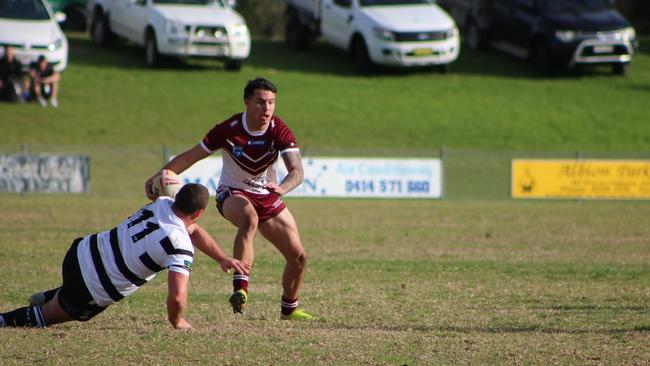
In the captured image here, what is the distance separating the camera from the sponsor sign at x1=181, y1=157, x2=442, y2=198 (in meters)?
24.8

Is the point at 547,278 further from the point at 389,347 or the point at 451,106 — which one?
the point at 451,106

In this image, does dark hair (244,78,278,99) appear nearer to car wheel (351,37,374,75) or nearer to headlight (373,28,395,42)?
headlight (373,28,395,42)

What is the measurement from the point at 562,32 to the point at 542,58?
77.8 inches

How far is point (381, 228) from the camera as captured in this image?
1933 centimetres

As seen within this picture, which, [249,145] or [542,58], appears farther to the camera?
[542,58]

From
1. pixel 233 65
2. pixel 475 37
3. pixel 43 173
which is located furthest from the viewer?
pixel 475 37

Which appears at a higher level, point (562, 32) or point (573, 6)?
point (573, 6)

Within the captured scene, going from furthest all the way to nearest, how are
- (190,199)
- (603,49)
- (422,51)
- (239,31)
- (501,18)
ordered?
(501,18), (603,49), (422,51), (239,31), (190,199)

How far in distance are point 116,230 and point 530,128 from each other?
24.5 m

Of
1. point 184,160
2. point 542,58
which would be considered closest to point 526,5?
point 542,58

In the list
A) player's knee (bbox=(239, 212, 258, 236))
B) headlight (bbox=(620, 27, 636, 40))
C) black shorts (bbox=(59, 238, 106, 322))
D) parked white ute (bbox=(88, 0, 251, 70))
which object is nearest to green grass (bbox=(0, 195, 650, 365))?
black shorts (bbox=(59, 238, 106, 322))

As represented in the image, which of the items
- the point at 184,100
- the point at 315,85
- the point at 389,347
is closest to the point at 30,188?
the point at 184,100

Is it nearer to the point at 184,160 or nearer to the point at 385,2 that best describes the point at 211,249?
the point at 184,160

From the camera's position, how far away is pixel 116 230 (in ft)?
25.7
